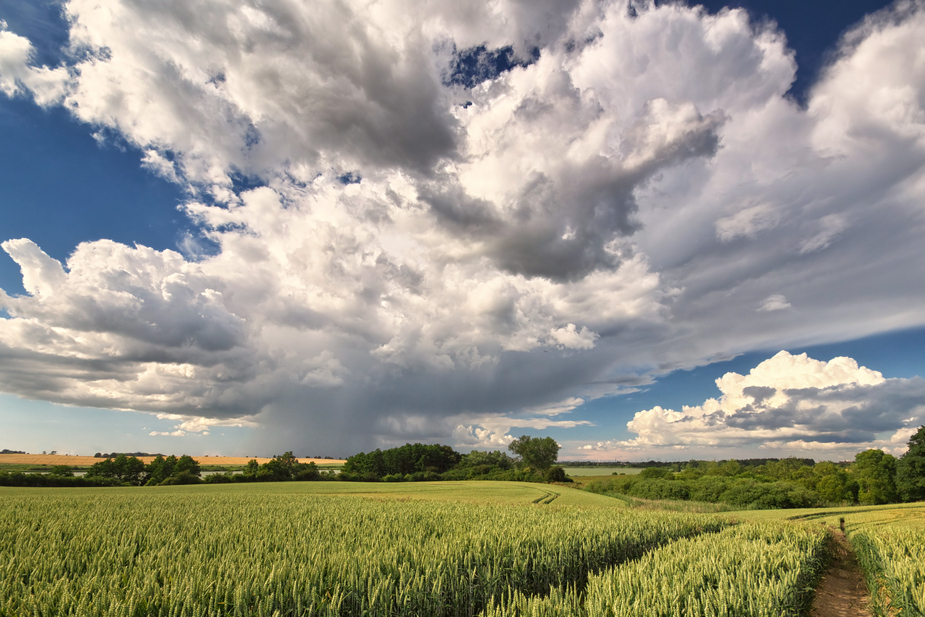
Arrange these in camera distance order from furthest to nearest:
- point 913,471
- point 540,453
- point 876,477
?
point 540,453 < point 876,477 < point 913,471

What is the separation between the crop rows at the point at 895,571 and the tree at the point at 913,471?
253 ft

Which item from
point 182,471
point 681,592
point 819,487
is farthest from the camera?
point 819,487

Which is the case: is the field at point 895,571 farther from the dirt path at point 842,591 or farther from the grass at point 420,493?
the grass at point 420,493

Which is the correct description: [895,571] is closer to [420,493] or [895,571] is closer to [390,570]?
[390,570]

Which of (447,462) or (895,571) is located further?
(447,462)

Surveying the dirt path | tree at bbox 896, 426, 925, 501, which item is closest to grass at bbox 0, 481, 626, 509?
the dirt path

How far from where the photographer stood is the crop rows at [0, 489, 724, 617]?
20.3ft

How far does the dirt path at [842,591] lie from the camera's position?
13.4 metres

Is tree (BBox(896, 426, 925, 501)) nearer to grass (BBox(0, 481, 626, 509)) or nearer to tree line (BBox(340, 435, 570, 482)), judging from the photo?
grass (BBox(0, 481, 626, 509))

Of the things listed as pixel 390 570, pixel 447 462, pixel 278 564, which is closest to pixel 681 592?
pixel 390 570

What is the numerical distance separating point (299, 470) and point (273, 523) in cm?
8509

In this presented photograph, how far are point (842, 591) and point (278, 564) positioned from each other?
70.2 ft

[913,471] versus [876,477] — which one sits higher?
[913,471]

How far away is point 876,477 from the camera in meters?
79.2
